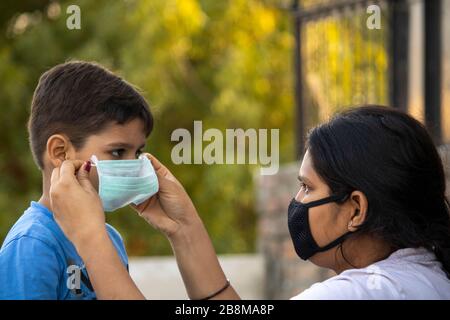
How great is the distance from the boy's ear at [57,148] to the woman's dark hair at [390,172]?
750 mm

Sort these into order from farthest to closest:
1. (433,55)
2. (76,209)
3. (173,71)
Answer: (173,71), (433,55), (76,209)

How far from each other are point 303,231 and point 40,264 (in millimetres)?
716

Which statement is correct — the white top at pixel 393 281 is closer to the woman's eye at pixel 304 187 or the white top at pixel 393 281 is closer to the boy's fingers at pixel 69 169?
the woman's eye at pixel 304 187

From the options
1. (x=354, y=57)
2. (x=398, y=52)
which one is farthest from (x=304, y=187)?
(x=354, y=57)

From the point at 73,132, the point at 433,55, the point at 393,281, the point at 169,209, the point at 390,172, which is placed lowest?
the point at 393,281

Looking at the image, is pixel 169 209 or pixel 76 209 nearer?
pixel 76 209

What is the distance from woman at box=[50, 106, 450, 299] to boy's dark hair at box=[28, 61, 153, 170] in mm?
374

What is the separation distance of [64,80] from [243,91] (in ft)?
32.6

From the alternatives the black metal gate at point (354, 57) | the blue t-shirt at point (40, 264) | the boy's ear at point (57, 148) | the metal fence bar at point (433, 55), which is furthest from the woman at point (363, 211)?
the metal fence bar at point (433, 55)

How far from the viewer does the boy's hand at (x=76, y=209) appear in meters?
2.17

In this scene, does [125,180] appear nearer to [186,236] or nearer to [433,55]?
[186,236]

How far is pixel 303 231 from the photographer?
253cm

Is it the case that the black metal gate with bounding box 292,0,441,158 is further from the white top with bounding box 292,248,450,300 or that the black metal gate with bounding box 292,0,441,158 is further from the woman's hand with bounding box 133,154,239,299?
the white top with bounding box 292,248,450,300
